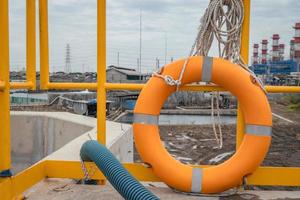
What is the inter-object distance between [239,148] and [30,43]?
4.54 ft

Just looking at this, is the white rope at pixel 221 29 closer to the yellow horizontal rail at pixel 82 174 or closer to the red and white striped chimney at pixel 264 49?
the yellow horizontal rail at pixel 82 174

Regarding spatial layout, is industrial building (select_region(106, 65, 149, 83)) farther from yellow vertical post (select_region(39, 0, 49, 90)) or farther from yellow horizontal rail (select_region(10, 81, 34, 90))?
yellow horizontal rail (select_region(10, 81, 34, 90))

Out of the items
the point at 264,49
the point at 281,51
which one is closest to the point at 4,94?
the point at 281,51

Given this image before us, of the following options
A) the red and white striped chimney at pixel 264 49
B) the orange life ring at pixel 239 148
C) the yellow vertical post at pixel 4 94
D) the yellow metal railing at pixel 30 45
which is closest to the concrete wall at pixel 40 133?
the yellow metal railing at pixel 30 45

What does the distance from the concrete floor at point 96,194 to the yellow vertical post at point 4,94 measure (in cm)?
28

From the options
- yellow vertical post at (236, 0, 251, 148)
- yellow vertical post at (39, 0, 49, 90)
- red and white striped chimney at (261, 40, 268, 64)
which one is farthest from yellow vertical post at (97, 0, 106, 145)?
red and white striped chimney at (261, 40, 268, 64)

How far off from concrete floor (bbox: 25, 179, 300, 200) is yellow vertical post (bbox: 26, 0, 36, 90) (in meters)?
0.62

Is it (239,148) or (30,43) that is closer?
(239,148)

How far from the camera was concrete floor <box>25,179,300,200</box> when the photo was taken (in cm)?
224

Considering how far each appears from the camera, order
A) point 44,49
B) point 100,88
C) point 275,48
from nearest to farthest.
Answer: point 100,88 → point 44,49 → point 275,48

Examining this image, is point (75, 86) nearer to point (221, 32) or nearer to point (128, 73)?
point (221, 32)

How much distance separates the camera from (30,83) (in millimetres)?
2443

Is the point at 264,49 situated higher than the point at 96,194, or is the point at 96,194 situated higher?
the point at 264,49

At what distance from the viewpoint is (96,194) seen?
89.8 inches
